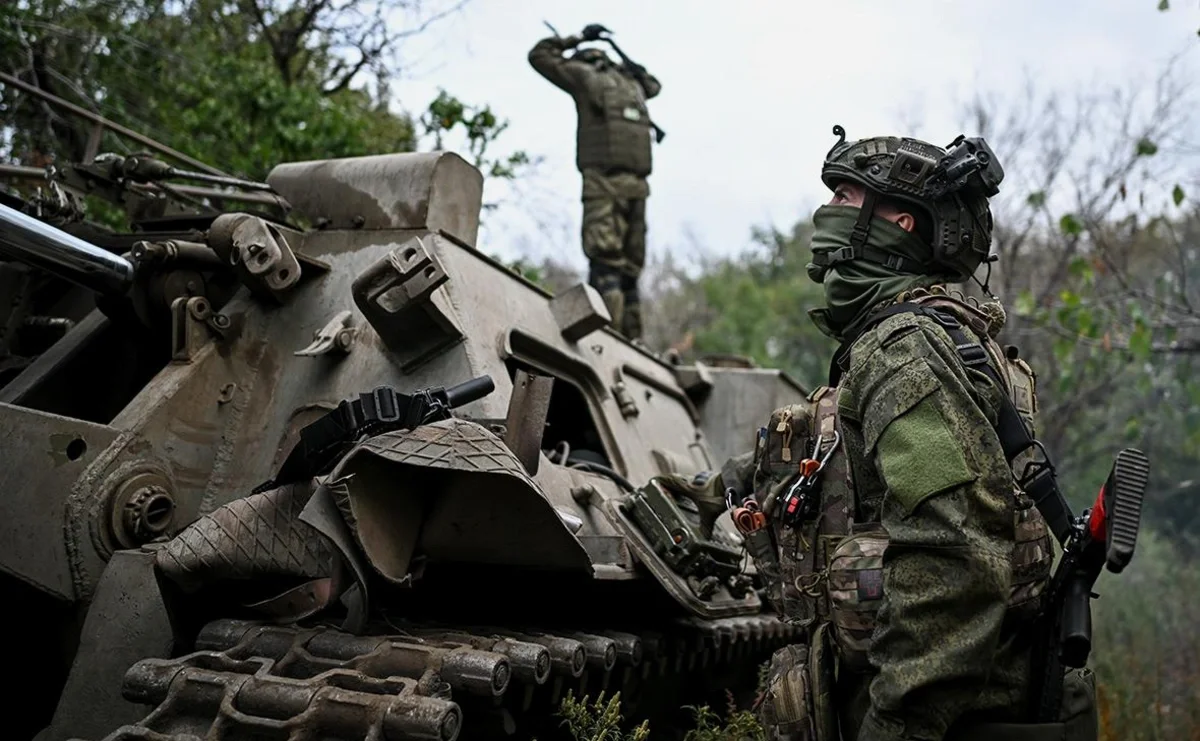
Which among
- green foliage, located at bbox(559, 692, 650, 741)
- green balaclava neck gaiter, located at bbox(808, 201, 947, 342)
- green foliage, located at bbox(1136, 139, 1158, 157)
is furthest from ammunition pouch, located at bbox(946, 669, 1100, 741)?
green foliage, located at bbox(1136, 139, 1158, 157)

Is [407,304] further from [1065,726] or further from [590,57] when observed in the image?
[590,57]

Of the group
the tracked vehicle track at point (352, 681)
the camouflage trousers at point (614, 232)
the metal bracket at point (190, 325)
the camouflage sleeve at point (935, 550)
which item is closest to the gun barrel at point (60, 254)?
the metal bracket at point (190, 325)

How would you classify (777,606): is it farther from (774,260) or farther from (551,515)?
(774,260)

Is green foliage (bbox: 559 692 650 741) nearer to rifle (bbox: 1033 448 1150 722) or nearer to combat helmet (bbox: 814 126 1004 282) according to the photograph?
rifle (bbox: 1033 448 1150 722)

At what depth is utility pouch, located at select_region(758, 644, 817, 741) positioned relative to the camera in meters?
3.16

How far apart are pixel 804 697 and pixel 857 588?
0.38m

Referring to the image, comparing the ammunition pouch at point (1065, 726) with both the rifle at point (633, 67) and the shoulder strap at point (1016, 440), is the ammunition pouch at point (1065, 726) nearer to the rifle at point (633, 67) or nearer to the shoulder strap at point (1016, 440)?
the shoulder strap at point (1016, 440)

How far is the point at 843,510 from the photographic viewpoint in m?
→ 3.17

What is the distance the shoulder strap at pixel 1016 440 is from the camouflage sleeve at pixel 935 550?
102 millimetres

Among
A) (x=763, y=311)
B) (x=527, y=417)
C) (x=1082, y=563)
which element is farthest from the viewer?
(x=763, y=311)

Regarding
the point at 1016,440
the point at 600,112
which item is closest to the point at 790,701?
the point at 1016,440

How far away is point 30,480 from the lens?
12.1 feet

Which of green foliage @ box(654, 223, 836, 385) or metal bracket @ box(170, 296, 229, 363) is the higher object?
green foliage @ box(654, 223, 836, 385)

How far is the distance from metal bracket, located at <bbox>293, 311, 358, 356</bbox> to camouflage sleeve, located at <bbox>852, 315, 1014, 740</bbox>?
2.06 metres
